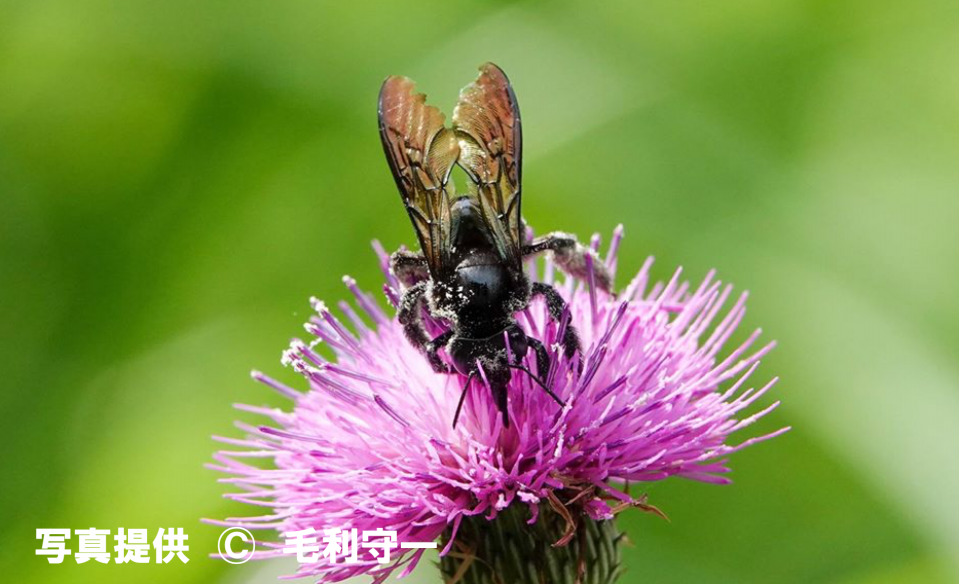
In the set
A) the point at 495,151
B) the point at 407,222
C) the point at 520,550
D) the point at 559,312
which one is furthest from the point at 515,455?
the point at 407,222

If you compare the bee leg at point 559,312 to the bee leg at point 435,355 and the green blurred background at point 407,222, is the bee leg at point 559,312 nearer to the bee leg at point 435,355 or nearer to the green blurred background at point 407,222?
the bee leg at point 435,355

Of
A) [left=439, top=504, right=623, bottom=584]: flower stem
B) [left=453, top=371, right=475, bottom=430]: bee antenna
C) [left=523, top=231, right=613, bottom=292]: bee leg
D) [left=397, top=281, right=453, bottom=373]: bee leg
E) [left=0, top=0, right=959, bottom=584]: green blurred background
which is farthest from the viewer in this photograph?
[left=0, top=0, right=959, bottom=584]: green blurred background

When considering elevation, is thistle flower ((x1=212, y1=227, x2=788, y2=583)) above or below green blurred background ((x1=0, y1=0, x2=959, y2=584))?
below

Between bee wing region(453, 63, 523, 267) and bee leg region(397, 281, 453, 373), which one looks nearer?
bee wing region(453, 63, 523, 267)

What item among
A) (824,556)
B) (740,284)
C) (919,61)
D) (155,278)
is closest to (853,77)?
(919,61)

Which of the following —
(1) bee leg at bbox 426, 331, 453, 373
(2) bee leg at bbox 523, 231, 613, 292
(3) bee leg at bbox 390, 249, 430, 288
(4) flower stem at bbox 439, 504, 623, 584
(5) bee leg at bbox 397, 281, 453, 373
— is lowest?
(4) flower stem at bbox 439, 504, 623, 584

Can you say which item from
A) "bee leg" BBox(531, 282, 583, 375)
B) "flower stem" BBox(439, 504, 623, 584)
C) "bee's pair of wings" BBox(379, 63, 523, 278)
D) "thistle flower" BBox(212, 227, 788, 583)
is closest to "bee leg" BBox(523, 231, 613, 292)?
"thistle flower" BBox(212, 227, 788, 583)

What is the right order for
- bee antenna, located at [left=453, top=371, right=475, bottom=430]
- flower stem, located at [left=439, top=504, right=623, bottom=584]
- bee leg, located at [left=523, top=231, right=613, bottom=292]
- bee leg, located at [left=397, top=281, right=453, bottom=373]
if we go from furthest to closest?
1. bee leg, located at [left=523, top=231, right=613, bottom=292]
2. bee leg, located at [left=397, top=281, right=453, bottom=373]
3. flower stem, located at [left=439, top=504, right=623, bottom=584]
4. bee antenna, located at [left=453, top=371, right=475, bottom=430]

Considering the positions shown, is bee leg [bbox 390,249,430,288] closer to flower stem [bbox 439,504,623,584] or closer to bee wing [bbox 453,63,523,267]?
bee wing [bbox 453,63,523,267]
